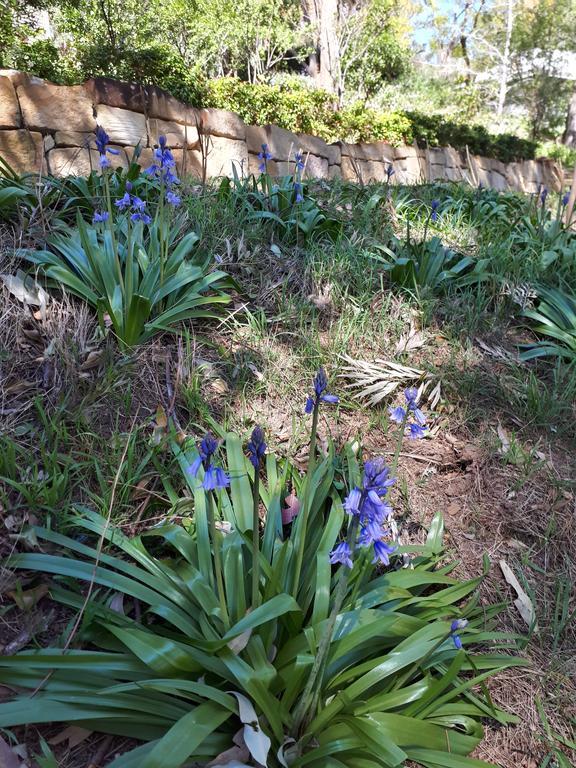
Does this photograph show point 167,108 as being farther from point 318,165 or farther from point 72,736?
point 72,736

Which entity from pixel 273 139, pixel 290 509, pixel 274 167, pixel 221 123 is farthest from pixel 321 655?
pixel 273 139

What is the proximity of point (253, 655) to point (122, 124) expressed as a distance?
631 cm

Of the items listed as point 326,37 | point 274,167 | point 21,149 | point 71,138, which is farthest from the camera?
point 326,37

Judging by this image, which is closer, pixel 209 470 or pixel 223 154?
pixel 209 470

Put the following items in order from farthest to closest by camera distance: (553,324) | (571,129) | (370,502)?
(571,129) → (553,324) → (370,502)

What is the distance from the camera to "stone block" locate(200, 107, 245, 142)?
721cm

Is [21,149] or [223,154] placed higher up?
[21,149]

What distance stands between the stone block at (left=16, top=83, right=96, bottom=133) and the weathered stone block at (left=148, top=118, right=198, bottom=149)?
816 millimetres

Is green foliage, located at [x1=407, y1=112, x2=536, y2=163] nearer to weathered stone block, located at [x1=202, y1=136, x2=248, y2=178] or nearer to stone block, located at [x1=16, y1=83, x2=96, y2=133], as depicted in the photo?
weathered stone block, located at [x1=202, y1=136, x2=248, y2=178]

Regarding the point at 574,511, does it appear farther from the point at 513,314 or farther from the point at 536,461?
the point at 513,314

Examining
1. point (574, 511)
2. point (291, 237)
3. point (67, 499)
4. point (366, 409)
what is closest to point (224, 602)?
point (67, 499)

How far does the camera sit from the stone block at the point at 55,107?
5.48 meters

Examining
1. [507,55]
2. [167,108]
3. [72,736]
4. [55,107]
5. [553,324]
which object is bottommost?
[507,55]

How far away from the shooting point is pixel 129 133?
6453 mm
